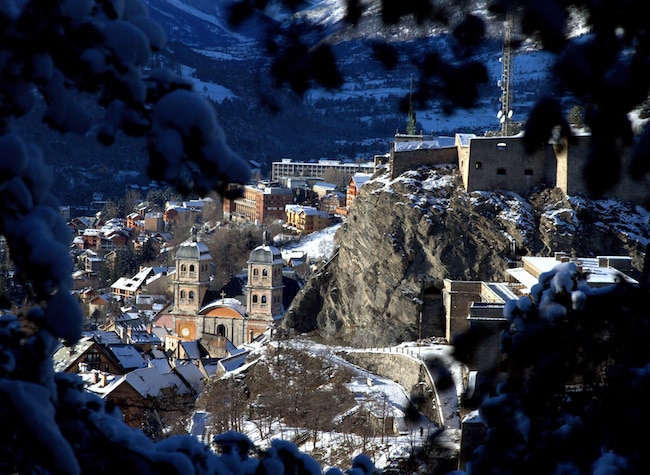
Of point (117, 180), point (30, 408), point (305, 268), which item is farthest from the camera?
point (117, 180)

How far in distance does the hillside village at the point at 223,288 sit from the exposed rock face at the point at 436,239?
45cm

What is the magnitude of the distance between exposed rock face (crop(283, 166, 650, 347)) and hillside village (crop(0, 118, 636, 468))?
450 mm

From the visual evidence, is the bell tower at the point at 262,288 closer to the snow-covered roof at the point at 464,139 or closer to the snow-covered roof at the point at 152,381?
the snow-covered roof at the point at 152,381

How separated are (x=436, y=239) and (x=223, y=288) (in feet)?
66.3

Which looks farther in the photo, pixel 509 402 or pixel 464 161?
pixel 464 161

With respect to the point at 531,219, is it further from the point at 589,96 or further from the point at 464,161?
the point at 589,96

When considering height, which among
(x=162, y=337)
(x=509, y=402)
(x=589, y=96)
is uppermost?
(x=589, y=96)

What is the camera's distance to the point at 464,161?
23.4 metres

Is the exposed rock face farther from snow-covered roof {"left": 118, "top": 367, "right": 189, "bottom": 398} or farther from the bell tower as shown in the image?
the bell tower

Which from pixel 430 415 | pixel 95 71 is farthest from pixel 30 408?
pixel 430 415

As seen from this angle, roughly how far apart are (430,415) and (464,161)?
8.15m

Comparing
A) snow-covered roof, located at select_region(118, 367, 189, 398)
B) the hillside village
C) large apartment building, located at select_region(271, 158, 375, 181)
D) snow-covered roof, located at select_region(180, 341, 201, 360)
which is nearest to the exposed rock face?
the hillside village

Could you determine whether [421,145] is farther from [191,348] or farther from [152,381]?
[191,348]

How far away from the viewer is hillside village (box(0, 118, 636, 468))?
61.1 ft
